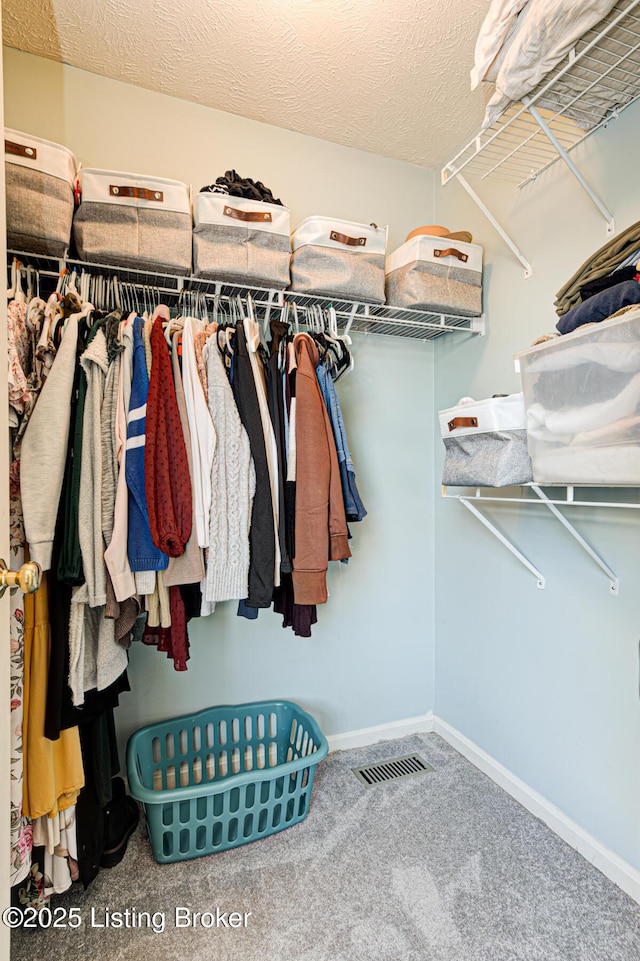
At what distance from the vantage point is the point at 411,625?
7.69ft

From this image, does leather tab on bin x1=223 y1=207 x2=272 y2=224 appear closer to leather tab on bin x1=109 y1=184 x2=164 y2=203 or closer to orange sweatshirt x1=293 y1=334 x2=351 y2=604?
leather tab on bin x1=109 y1=184 x2=164 y2=203

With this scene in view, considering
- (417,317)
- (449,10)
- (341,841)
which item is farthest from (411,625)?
(449,10)

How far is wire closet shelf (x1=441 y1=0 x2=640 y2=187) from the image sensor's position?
111 centimetres

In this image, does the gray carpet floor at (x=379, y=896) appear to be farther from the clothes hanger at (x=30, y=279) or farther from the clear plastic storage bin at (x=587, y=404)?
the clothes hanger at (x=30, y=279)

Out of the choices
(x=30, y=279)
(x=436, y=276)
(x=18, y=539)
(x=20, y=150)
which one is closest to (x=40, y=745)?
(x=18, y=539)

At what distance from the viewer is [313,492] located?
154 cm

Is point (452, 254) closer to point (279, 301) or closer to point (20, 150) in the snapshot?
point (279, 301)

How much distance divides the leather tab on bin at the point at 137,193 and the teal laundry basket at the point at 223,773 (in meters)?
1.77

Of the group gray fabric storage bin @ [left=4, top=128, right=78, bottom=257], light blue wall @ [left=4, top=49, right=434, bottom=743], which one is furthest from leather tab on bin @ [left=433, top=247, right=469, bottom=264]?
gray fabric storage bin @ [left=4, top=128, right=78, bottom=257]

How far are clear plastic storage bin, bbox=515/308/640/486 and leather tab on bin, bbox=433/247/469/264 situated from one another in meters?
0.71

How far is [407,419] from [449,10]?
4.58 ft

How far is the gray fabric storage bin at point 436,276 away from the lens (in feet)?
6.06

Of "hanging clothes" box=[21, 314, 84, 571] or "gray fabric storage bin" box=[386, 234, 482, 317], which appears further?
"gray fabric storage bin" box=[386, 234, 482, 317]

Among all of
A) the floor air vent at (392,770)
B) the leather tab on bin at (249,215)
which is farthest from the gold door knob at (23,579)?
the floor air vent at (392,770)
